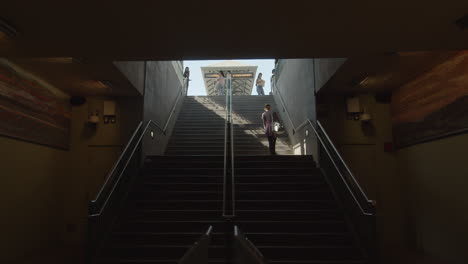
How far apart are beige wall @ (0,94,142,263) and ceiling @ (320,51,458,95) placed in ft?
14.1

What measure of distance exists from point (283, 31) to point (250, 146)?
5.19 m

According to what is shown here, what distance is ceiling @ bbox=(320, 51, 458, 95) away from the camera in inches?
197

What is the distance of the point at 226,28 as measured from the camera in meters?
3.57

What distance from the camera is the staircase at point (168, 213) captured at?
181 inches

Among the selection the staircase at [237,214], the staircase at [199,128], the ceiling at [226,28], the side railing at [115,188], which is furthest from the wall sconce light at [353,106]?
the side railing at [115,188]

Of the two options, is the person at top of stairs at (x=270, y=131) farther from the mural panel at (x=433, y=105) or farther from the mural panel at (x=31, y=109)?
the mural panel at (x=31, y=109)

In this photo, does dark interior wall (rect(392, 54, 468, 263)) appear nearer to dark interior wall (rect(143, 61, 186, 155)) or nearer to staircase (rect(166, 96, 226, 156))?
staircase (rect(166, 96, 226, 156))

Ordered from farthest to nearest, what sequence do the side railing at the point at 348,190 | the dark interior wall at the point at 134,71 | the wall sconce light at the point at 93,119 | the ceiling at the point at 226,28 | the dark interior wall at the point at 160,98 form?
1. the dark interior wall at the point at 160,98
2. the wall sconce light at the point at 93,119
3. the dark interior wall at the point at 134,71
4. the side railing at the point at 348,190
5. the ceiling at the point at 226,28

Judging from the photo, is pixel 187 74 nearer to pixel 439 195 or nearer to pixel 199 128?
pixel 199 128

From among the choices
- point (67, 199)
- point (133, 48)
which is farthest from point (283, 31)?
point (67, 199)

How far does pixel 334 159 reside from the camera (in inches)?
240

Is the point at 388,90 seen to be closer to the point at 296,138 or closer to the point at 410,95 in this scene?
the point at 410,95

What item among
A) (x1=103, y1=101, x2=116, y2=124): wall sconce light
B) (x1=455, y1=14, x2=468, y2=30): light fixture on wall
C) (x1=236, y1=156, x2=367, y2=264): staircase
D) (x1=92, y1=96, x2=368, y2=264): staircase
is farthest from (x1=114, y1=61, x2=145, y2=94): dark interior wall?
(x1=455, y1=14, x2=468, y2=30): light fixture on wall

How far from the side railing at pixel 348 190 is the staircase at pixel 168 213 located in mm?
2065
